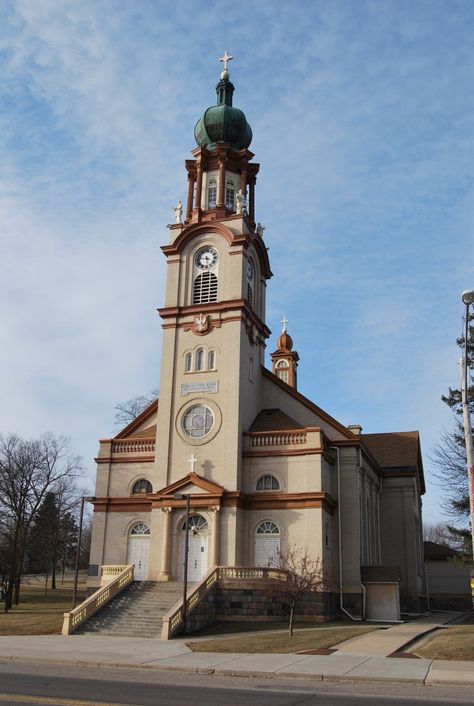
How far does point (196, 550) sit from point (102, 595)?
6.14 m

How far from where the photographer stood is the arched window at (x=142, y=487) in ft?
134

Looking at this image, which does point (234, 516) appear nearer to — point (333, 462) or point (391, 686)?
point (333, 462)

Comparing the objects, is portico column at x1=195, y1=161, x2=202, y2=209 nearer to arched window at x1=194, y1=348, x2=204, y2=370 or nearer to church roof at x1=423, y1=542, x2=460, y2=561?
arched window at x1=194, y1=348, x2=204, y2=370

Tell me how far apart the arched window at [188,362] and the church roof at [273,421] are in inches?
192

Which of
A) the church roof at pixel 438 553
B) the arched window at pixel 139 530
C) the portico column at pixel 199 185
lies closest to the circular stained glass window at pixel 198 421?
the arched window at pixel 139 530

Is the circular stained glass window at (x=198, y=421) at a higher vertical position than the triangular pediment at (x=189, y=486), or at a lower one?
higher

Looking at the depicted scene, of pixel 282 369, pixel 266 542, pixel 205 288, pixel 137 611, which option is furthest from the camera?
pixel 282 369

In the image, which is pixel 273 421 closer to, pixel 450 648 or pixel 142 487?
pixel 142 487

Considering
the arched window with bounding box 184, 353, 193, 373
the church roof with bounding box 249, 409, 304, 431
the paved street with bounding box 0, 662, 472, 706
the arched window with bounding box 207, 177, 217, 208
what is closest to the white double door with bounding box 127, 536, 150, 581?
the church roof with bounding box 249, 409, 304, 431

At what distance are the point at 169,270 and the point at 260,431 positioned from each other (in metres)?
11.5

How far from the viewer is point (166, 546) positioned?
3700 centimetres

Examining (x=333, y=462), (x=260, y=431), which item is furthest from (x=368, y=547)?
(x=260, y=431)

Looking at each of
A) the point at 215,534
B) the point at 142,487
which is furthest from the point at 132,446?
the point at 215,534

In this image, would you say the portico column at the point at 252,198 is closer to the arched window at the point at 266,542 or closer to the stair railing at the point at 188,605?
the arched window at the point at 266,542
